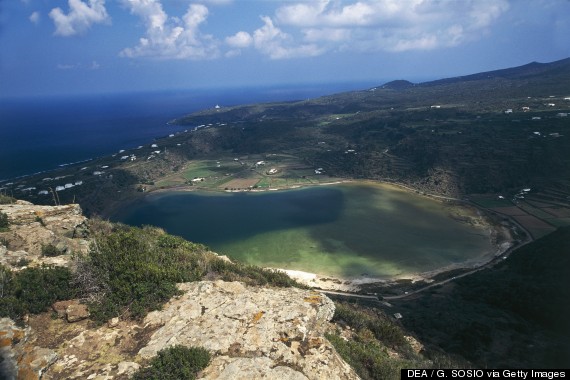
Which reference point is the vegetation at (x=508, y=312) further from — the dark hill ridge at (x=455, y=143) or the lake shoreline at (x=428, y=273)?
the dark hill ridge at (x=455, y=143)

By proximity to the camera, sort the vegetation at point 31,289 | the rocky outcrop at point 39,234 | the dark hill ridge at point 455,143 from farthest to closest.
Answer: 1. the dark hill ridge at point 455,143
2. the rocky outcrop at point 39,234
3. the vegetation at point 31,289

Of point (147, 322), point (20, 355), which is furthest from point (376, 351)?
point (20, 355)

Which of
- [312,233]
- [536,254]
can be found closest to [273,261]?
[312,233]

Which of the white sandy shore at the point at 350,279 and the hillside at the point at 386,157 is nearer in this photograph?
the white sandy shore at the point at 350,279

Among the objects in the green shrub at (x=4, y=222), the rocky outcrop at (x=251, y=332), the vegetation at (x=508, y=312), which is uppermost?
the green shrub at (x=4, y=222)

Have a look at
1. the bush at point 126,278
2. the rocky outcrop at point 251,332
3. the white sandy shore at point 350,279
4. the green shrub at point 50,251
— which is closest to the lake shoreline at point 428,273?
the white sandy shore at point 350,279

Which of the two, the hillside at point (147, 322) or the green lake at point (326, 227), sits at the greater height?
the hillside at point (147, 322)

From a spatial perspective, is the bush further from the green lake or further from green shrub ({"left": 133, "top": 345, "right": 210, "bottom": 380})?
the green lake
